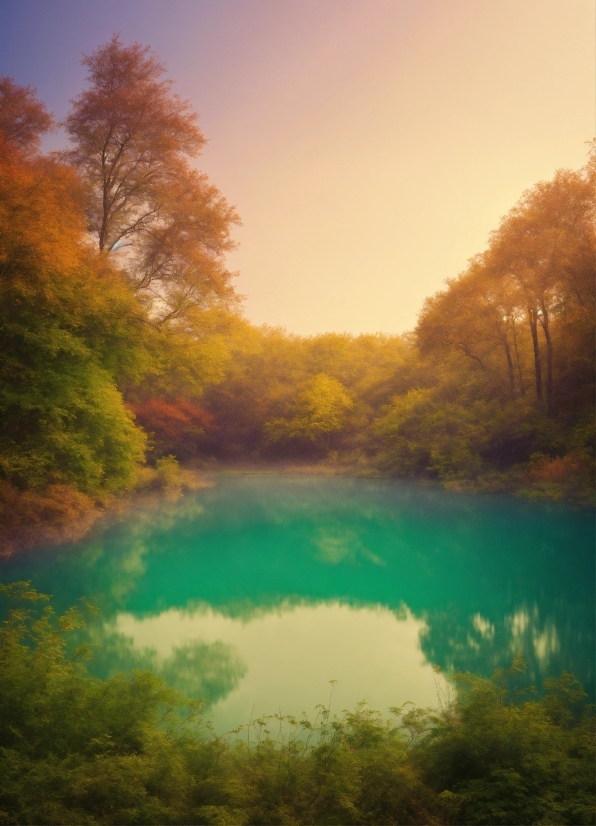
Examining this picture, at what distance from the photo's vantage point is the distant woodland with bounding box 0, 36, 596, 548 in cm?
1234

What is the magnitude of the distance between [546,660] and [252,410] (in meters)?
25.9

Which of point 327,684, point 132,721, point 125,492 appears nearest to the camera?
point 132,721

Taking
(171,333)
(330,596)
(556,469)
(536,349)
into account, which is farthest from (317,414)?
(330,596)

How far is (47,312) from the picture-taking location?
1262 centimetres

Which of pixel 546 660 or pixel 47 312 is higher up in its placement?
pixel 47 312

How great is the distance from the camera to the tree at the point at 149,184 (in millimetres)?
17641

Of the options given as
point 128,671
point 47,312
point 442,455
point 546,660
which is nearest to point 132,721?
point 128,671

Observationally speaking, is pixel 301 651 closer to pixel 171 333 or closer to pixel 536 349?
pixel 171 333

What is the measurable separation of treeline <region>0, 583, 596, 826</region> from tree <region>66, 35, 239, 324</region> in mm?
15065

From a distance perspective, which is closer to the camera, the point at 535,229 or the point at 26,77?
the point at 26,77

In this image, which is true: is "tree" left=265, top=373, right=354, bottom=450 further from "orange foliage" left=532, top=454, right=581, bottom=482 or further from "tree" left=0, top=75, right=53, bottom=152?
"tree" left=0, top=75, right=53, bottom=152

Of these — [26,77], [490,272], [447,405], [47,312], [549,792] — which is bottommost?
[549,792]

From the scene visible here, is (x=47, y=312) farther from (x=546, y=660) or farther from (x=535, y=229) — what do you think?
(x=535, y=229)

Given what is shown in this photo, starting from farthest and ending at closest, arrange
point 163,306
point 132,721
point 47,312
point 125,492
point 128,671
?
point 163,306 → point 125,492 → point 47,312 → point 128,671 → point 132,721
